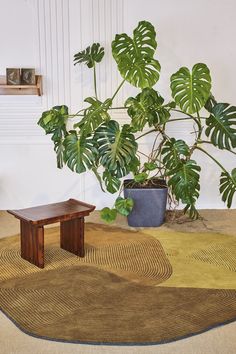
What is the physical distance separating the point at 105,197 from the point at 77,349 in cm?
231

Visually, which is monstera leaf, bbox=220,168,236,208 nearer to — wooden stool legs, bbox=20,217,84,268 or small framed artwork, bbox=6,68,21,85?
wooden stool legs, bbox=20,217,84,268

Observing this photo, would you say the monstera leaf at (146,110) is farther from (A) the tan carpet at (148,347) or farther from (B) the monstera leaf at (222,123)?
(A) the tan carpet at (148,347)

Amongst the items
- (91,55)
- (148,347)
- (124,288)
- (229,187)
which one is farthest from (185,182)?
(148,347)

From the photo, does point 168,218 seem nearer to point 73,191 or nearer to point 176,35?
point 73,191

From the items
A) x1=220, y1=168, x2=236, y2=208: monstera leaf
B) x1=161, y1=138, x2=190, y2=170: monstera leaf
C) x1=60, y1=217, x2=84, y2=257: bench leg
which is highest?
x1=161, y1=138, x2=190, y2=170: monstera leaf

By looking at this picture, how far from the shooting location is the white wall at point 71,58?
3.91m

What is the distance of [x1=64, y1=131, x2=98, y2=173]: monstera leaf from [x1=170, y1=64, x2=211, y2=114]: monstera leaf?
2.29 feet

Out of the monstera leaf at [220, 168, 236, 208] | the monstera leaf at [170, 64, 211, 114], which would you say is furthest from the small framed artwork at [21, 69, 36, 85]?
the monstera leaf at [220, 168, 236, 208]

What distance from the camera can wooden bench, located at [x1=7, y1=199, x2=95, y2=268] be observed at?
2783mm

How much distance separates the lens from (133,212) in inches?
143

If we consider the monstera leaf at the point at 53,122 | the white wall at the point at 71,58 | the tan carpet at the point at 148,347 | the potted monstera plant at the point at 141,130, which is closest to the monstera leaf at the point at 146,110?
the potted monstera plant at the point at 141,130

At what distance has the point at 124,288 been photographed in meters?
2.56

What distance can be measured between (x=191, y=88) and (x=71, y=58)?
132 cm

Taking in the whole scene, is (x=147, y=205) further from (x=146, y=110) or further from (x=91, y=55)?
(x=91, y=55)
